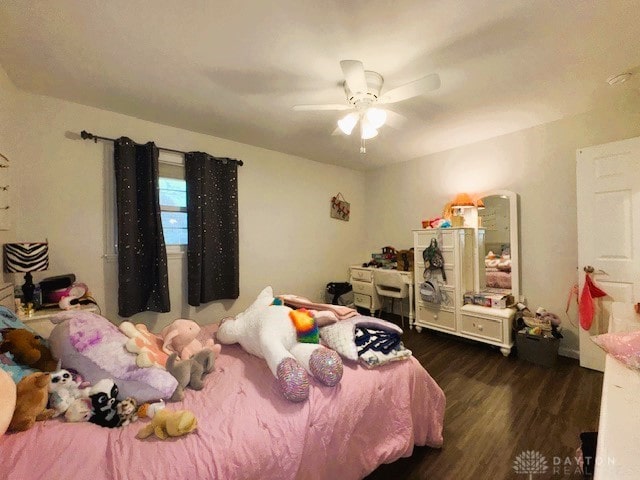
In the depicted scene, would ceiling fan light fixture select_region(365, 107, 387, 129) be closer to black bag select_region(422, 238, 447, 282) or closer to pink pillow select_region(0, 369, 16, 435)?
black bag select_region(422, 238, 447, 282)

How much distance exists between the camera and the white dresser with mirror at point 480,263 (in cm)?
287

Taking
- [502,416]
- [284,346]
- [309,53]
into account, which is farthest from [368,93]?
[502,416]

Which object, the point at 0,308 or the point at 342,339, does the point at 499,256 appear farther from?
the point at 0,308

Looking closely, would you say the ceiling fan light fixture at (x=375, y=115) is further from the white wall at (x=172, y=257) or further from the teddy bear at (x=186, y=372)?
the teddy bear at (x=186, y=372)

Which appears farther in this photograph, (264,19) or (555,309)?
(555,309)

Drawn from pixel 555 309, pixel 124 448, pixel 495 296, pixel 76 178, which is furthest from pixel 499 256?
pixel 76 178

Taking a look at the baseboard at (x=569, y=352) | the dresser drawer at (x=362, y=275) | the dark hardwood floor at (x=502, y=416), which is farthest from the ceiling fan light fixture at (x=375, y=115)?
the baseboard at (x=569, y=352)

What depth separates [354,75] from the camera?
157 cm

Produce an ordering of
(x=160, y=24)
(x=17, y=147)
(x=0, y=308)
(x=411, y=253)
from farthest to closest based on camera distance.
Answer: (x=411, y=253)
(x=17, y=147)
(x=160, y=24)
(x=0, y=308)

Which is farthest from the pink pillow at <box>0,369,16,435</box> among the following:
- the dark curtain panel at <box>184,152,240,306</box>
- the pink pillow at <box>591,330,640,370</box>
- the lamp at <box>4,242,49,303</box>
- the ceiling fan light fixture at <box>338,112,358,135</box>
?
the pink pillow at <box>591,330,640,370</box>

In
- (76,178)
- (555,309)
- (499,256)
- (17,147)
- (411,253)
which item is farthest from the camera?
(411,253)

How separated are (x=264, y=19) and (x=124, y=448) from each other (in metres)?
1.94

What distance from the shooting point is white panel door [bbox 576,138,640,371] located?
209 cm

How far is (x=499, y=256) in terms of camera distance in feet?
9.95
